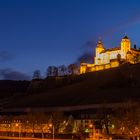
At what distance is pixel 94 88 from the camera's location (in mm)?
180250

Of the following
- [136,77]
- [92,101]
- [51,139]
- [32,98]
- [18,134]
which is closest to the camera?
[51,139]

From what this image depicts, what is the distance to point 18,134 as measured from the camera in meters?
111

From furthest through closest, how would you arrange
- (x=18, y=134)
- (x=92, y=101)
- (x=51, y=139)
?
(x=92, y=101), (x=18, y=134), (x=51, y=139)

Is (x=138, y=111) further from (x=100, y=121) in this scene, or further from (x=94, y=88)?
(x=94, y=88)

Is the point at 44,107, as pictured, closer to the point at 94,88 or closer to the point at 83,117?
the point at 94,88

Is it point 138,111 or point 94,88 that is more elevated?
point 94,88

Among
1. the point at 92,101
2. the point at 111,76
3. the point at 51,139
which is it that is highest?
the point at 111,76

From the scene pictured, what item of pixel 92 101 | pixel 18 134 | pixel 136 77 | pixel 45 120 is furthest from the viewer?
pixel 136 77

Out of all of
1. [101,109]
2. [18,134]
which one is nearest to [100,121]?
[101,109]

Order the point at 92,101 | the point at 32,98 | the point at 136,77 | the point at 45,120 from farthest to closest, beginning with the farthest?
the point at 32,98
the point at 136,77
the point at 92,101
the point at 45,120

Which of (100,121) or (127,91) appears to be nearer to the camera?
(100,121)

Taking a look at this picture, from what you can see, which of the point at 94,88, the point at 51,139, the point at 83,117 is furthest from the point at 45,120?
the point at 94,88

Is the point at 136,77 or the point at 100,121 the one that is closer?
the point at 100,121

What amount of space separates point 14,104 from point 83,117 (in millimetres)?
66624
